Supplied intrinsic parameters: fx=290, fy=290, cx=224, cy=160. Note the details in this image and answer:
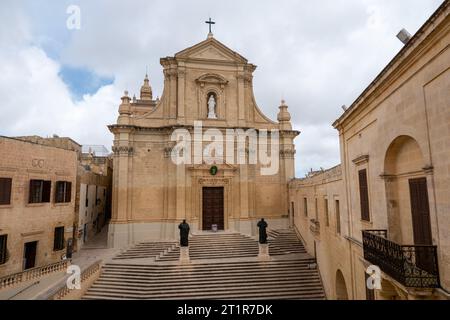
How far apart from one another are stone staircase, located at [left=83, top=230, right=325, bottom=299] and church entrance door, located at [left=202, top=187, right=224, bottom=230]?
3097mm

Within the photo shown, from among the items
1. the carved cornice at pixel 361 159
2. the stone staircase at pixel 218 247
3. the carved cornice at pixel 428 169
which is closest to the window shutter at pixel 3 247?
the stone staircase at pixel 218 247

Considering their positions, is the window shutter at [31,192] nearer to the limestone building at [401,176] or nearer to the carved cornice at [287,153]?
the limestone building at [401,176]

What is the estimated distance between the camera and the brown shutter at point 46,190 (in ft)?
54.9

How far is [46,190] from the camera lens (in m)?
16.9

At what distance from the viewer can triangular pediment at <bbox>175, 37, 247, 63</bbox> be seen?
909 inches

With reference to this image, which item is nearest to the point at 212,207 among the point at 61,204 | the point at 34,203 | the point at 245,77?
the point at 61,204

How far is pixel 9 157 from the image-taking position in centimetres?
1475

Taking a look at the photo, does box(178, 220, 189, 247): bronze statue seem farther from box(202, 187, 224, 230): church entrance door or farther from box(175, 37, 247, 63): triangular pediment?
box(175, 37, 247, 63): triangular pediment

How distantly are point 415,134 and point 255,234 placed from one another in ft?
55.1

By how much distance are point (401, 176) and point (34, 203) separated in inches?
685

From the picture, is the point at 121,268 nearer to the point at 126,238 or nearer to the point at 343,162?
the point at 126,238

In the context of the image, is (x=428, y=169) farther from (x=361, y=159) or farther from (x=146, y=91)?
(x=146, y=91)

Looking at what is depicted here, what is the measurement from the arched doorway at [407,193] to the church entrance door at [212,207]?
51.0 ft
